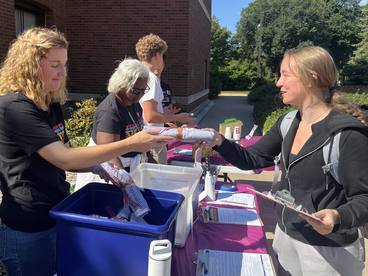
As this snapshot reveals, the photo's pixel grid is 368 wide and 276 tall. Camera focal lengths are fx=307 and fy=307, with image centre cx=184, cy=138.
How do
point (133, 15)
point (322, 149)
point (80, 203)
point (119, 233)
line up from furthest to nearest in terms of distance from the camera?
point (133, 15), point (322, 149), point (80, 203), point (119, 233)

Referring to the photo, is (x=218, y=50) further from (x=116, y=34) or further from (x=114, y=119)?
(x=114, y=119)

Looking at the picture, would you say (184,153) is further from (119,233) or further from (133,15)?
(133,15)

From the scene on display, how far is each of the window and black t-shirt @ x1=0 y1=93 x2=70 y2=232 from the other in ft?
24.6

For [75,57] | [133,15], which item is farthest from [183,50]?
[75,57]

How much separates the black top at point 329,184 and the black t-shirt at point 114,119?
1.25m

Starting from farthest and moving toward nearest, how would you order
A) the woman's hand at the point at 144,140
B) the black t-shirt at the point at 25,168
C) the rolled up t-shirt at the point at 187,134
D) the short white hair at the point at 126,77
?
1. the short white hair at the point at 126,77
2. the rolled up t-shirt at the point at 187,134
3. the woman's hand at the point at 144,140
4. the black t-shirt at the point at 25,168

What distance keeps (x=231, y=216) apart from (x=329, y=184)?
2.79 feet

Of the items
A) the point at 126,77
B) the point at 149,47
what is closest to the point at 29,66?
the point at 126,77

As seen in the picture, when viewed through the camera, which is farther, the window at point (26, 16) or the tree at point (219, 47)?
the tree at point (219, 47)

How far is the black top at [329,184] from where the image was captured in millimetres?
1564

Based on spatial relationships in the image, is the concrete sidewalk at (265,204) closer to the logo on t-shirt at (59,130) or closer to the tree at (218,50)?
the logo on t-shirt at (59,130)

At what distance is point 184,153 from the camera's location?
13.4ft

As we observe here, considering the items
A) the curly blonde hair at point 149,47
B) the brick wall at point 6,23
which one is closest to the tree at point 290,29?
the brick wall at point 6,23

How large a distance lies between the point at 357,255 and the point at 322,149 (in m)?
0.63
